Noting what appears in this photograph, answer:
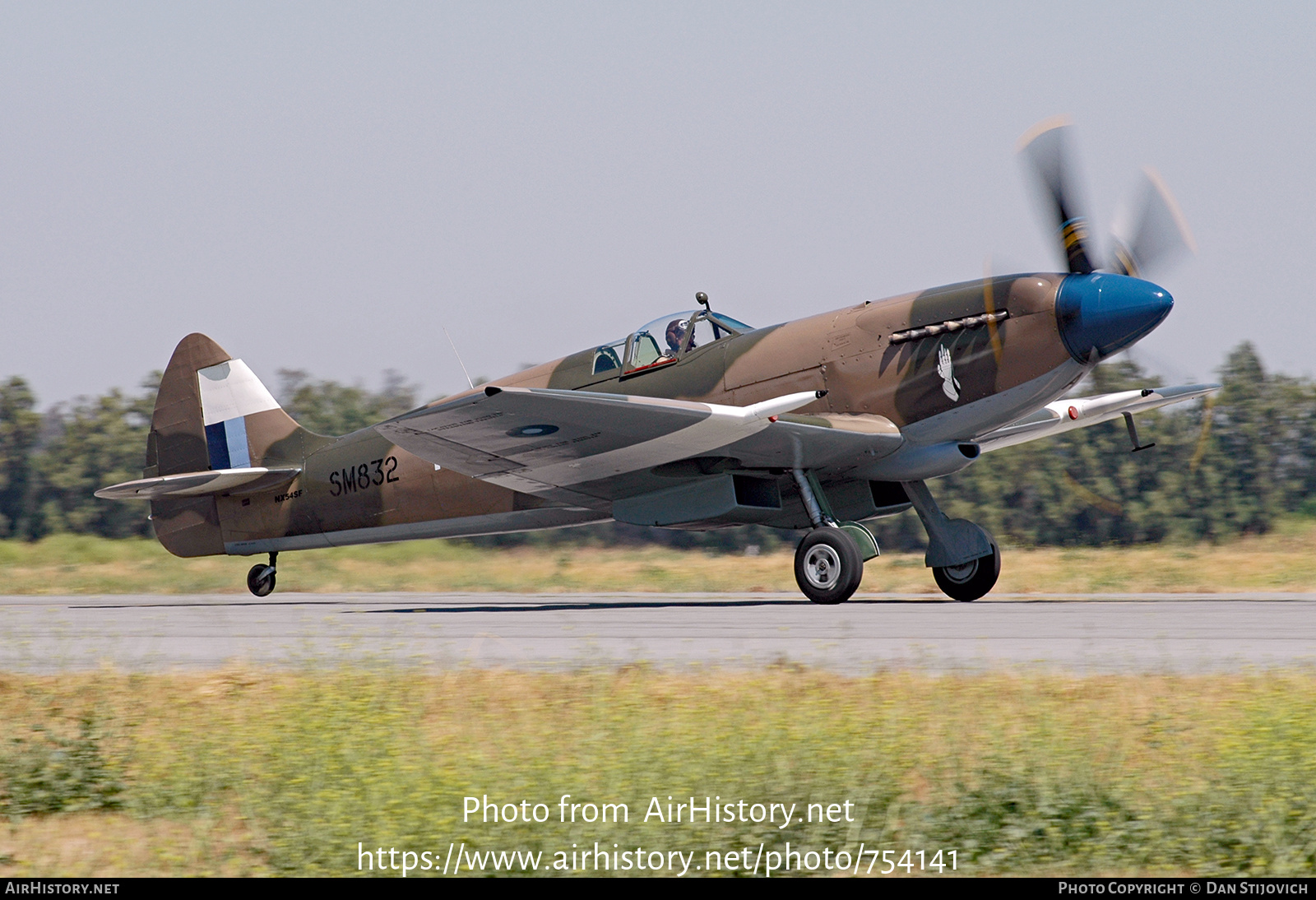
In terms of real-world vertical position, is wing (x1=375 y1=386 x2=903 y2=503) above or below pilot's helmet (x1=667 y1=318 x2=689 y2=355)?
below

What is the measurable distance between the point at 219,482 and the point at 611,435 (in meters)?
6.91

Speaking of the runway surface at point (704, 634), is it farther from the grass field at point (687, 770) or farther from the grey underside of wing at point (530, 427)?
the grey underside of wing at point (530, 427)

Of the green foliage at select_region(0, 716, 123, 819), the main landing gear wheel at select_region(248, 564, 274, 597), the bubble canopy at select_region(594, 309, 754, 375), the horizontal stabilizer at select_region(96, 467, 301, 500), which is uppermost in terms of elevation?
the bubble canopy at select_region(594, 309, 754, 375)

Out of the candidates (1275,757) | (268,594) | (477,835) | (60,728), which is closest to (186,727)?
(60,728)

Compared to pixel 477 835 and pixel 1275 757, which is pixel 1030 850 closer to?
pixel 1275 757

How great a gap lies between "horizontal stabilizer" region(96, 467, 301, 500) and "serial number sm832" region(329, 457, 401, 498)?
771 millimetres

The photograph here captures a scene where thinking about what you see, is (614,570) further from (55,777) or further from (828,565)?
(55,777)

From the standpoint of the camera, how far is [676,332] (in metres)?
13.7

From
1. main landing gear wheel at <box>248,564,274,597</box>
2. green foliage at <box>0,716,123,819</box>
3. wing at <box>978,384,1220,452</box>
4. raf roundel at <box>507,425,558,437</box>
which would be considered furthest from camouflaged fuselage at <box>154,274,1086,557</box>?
green foliage at <box>0,716,123,819</box>

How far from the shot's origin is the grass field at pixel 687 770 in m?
3.63

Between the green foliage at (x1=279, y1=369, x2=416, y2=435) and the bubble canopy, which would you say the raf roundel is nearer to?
the bubble canopy

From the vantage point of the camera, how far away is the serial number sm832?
50.8ft

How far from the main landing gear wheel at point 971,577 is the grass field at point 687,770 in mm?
7254

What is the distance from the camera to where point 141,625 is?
466 inches
